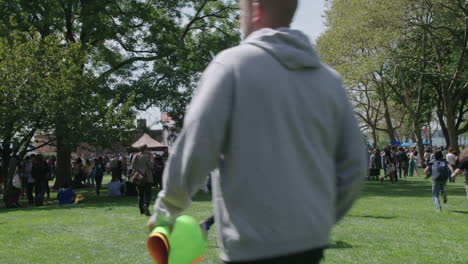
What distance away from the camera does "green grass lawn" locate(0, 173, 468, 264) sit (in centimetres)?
837

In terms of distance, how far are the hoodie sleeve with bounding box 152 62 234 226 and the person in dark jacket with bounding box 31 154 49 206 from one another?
20.3 meters

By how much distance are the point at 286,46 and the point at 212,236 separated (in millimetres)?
8604

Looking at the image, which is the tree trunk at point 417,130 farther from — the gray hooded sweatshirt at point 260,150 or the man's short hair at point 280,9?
the gray hooded sweatshirt at point 260,150

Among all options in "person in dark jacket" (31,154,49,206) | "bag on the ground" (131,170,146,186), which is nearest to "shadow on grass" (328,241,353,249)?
"bag on the ground" (131,170,146,186)

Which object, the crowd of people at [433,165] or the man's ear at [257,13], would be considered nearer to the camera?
the man's ear at [257,13]

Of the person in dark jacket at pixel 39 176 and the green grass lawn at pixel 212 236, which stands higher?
the person in dark jacket at pixel 39 176

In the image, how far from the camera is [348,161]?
2.31m

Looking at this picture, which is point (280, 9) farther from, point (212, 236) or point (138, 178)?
point (138, 178)

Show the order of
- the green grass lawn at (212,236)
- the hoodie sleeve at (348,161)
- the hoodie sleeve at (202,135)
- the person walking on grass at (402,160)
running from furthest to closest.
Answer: the person walking on grass at (402,160) < the green grass lawn at (212,236) < the hoodie sleeve at (348,161) < the hoodie sleeve at (202,135)

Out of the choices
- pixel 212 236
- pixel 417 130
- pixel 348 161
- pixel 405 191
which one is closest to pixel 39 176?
pixel 212 236

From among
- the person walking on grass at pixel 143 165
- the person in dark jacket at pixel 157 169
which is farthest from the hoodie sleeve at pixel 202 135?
the person in dark jacket at pixel 157 169

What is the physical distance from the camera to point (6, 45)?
21781mm

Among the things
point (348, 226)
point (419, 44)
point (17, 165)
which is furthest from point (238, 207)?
point (419, 44)

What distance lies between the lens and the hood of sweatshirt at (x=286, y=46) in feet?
6.83
